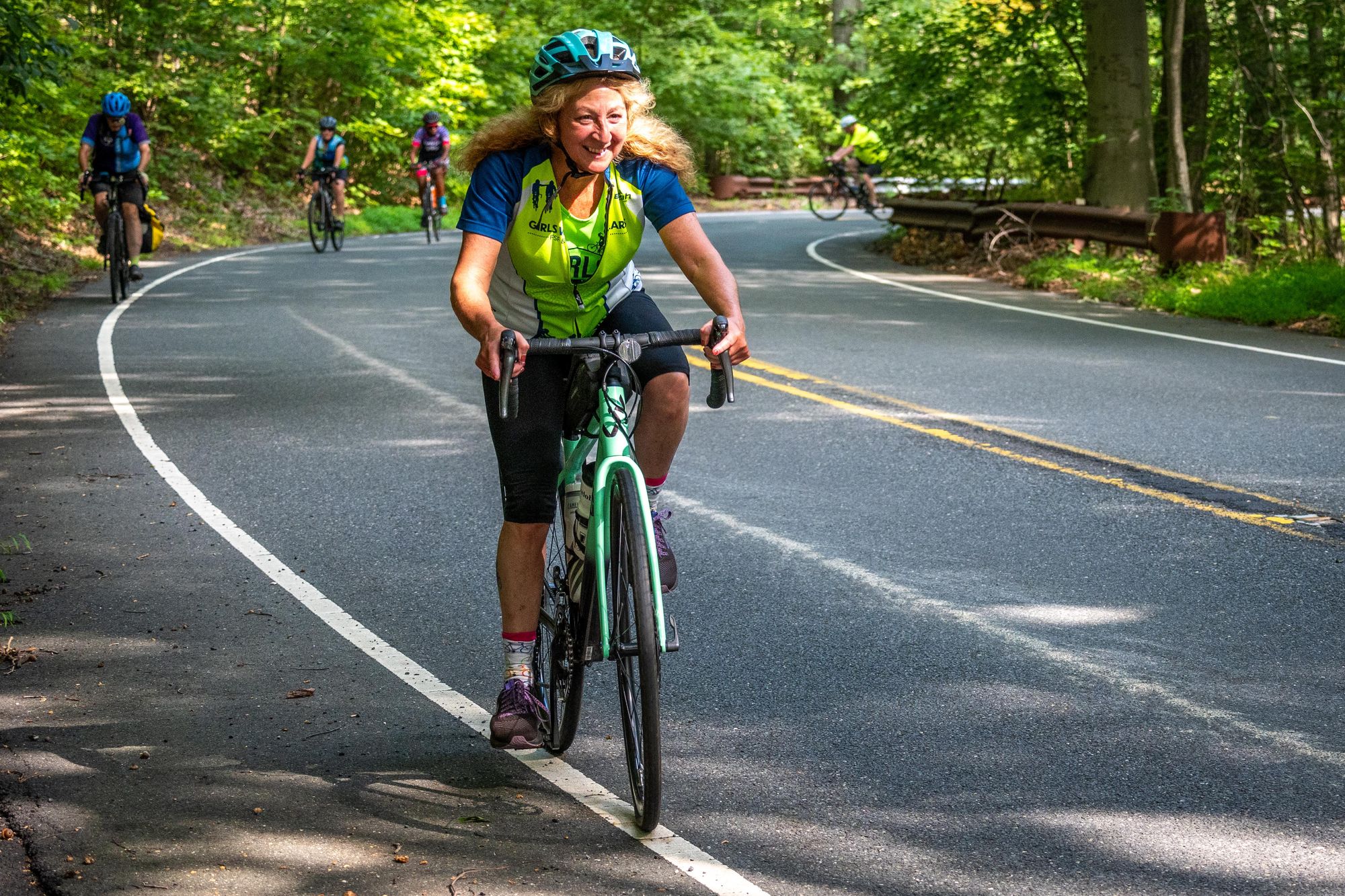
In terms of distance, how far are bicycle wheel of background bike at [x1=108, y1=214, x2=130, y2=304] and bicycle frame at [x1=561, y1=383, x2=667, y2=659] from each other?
13.0 m

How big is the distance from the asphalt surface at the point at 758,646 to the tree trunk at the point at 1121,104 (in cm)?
847

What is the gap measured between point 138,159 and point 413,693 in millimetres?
11996

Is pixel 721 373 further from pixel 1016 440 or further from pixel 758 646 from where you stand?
pixel 1016 440

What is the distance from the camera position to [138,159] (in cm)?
1566

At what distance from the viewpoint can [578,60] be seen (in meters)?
4.03

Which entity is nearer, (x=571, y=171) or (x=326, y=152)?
(x=571, y=171)

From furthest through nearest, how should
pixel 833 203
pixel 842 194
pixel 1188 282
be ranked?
pixel 833 203
pixel 842 194
pixel 1188 282

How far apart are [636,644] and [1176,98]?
1697cm

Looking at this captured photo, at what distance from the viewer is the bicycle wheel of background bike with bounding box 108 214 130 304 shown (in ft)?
51.9

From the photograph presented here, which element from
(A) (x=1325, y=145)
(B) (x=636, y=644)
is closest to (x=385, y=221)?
(A) (x=1325, y=145)

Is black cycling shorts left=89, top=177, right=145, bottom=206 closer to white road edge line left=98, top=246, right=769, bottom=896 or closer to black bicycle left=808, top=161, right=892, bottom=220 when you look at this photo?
white road edge line left=98, top=246, right=769, bottom=896

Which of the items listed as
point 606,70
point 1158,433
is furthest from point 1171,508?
point 606,70

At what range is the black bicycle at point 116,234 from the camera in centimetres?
1570

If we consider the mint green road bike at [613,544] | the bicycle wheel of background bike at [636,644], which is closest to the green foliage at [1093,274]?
the mint green road bike at [613,544]
